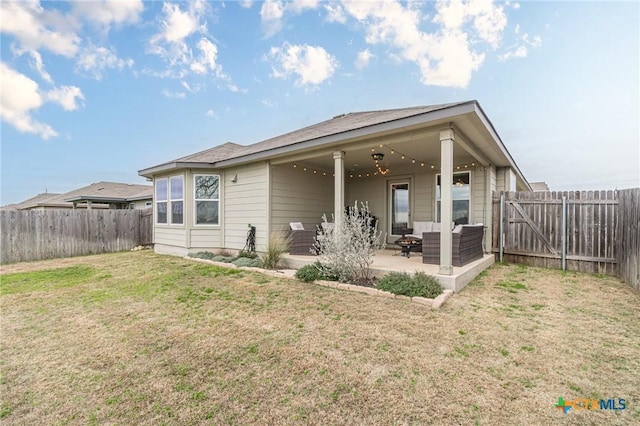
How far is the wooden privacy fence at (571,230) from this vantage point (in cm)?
545

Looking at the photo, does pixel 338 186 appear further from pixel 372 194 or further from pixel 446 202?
pixel 372 194

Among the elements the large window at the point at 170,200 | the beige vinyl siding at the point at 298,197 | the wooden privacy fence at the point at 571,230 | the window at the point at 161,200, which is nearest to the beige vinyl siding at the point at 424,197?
the wooden privacy fence at the point at 571,230

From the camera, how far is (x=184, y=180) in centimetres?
880

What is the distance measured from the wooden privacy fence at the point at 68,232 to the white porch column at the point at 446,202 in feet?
36.5

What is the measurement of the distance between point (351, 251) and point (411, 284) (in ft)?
3.75

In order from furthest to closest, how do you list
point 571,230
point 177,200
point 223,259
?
point 177,200
point 223,259
point 571,230

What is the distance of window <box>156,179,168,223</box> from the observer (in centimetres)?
964

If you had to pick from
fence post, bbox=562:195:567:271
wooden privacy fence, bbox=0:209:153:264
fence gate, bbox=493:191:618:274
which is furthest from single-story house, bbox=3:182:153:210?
fence post, bbox=562:195:567:271

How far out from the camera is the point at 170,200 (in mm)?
9375

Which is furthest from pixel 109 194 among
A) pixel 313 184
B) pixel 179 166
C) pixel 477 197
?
pixel 477 197

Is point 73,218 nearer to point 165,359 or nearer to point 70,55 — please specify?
point 70,55

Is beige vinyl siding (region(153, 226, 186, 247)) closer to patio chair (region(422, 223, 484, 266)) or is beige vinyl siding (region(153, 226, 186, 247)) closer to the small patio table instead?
the small patio table

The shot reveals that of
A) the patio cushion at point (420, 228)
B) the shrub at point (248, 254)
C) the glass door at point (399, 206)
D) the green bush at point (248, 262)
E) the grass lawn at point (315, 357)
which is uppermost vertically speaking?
the glass door at point (399, 206)

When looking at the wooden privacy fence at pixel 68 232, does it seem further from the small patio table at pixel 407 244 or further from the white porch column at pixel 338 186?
the small patio table at pixel 407 244
